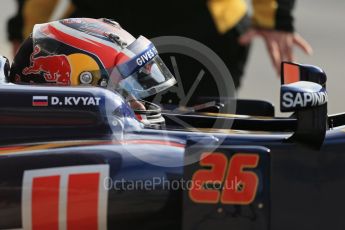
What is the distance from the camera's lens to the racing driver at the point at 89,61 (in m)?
3.04

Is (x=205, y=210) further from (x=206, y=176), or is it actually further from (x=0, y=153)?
(x=0, y=153)

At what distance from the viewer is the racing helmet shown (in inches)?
120

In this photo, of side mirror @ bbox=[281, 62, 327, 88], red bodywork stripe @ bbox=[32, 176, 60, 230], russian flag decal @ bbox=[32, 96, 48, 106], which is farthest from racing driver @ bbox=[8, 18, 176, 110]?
red bodywork stripe @ bbox=[32, 176, 60, 230]

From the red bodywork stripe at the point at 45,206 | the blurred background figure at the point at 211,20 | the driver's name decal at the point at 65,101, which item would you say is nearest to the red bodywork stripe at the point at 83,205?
the red bodywork stripe at the point at 45,206

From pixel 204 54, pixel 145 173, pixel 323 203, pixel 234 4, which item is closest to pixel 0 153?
pixel 145 173

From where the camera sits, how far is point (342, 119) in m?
3.23

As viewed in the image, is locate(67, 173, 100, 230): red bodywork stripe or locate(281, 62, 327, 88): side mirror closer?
locate(67, 173, 100, 230): red bodywork stripe

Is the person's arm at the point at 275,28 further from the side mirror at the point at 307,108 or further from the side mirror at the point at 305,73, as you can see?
the side mirror at the point at 307,108

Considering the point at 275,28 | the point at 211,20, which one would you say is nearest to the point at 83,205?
the point at 211,20

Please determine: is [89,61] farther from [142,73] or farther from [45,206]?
[45,206]

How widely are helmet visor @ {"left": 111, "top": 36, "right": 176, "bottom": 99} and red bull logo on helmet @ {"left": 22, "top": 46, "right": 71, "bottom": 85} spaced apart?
0.62 feet

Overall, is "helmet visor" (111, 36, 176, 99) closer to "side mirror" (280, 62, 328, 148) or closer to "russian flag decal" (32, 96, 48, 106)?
"russian flag decal" (32, 96, 48, 106)

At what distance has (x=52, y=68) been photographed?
3055 mm

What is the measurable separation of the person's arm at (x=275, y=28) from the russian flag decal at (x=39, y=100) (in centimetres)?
227
